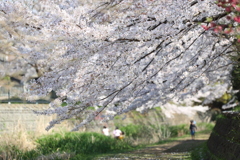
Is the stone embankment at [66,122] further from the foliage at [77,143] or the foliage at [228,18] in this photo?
the foliage at [228,18]

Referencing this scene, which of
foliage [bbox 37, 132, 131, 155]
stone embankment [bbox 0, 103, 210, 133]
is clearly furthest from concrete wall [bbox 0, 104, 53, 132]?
foliage [bbox 37, 132, 131, 155]

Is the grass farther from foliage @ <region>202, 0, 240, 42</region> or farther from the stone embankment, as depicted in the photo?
foliage @ <region>202, 0, 240, 42</region>

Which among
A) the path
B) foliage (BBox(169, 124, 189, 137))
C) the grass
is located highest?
foliage (BBox(169, 124, 189, 137))

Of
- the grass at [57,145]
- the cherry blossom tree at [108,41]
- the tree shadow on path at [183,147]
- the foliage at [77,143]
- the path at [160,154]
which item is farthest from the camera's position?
the tree shadow on path at [183,147]

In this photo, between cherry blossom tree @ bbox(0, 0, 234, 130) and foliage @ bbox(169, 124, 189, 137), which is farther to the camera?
foliage @ bbox(169, 124, 189, 137)

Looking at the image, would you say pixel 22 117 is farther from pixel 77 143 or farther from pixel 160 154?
pixel 160 154

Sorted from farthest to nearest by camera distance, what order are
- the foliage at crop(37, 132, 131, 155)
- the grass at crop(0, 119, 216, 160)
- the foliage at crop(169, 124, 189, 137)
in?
the foliage at crop(169, 124, 189, 137) → the foliage at crop(37, 132, 131, 155) → the grass at crop(0, 119, 216, 160)

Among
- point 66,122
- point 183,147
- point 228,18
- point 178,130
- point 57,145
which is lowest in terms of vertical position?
point 183,147

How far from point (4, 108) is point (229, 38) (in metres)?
10.8

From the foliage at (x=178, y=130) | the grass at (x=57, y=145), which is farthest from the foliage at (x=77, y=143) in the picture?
the foliage at (x=178, y=130)

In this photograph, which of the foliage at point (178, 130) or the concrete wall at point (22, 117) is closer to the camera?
the concrete wall at point (22, 117)

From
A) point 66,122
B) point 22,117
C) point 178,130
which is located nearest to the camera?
point 22,117

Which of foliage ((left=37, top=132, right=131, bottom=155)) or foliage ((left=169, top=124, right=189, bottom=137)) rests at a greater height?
foliage ((left=169, top=124, right=189, bottom=137))

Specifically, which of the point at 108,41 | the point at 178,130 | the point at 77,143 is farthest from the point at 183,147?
the point at 178,130
